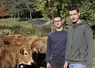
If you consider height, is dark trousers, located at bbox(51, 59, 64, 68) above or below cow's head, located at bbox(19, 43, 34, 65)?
above

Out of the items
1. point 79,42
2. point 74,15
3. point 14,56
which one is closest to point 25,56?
point 14,56

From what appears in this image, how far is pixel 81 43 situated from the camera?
567cm

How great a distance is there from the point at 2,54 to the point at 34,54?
212cm

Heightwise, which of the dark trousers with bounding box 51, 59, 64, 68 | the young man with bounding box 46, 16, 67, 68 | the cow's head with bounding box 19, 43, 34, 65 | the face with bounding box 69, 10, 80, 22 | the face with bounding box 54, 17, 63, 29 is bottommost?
the cow's head with bounding box 19, 43, 34, 65

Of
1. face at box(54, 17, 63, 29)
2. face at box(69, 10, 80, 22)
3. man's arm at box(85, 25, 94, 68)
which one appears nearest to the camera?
man's arm at box(85, 25, 94, 68)

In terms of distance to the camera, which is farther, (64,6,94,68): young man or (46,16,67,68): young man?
(46,16,67,68): young man

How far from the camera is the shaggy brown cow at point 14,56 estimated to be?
968 centimetres

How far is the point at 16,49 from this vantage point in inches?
390

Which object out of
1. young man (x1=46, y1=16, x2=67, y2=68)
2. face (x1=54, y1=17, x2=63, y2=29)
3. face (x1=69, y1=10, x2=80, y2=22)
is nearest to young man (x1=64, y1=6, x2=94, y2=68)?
face (x1=69, y1=10, x2=80, y2=22)

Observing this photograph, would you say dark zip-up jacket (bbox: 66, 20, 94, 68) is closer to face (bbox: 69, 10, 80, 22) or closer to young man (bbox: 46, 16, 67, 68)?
face (bbox: 69, 10, 80, 22)

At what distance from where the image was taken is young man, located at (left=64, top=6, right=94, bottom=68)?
5.53 meters

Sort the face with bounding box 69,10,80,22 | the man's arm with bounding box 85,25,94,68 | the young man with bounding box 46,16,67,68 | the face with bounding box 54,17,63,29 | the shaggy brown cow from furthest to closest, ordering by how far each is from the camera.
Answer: the shaggy brown cow → the young man with bounding box 46,16,67,68 → the face with bounding box 54,17,63,29 → the face with bounding box 69,10,80,22 → the man's arm with bounding box 85,25,94,68

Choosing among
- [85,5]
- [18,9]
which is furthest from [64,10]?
[18,9]

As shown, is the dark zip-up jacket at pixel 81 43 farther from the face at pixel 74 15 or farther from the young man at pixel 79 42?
the face at pixel 74 15
